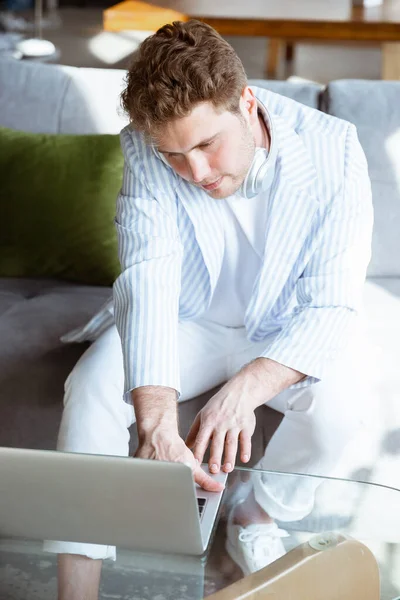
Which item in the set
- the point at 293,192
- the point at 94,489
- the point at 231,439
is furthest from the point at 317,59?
the point at 94,489

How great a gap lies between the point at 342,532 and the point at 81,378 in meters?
0.62


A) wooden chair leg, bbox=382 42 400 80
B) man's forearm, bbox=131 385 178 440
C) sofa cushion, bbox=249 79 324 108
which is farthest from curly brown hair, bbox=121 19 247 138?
wooden chair leg, bbox=382 42 400 80

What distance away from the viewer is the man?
147 centimetres

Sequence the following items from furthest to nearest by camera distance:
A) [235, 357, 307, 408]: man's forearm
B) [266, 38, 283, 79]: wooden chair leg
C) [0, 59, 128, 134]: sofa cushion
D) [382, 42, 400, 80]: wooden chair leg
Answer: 1. [266, 38, 283, 79]: wooden chair leg
2. [382, 42, 400, 80]: wooden chair leg
3. [0, 59, 128, 134]: sofa cushion
4. [235, 357, 307, 408]: man's forearm

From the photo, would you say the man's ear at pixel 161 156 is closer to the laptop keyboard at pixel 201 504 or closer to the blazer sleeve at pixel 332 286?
the blazer sleeve at pixel 332 286

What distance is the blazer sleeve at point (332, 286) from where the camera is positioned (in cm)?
159

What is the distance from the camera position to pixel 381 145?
2227 millimetres

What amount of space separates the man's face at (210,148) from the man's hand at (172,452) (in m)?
0.45

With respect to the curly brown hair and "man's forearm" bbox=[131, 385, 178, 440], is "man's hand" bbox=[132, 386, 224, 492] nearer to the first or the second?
"man's forearm" bbox=[131, 385, 178, 440]

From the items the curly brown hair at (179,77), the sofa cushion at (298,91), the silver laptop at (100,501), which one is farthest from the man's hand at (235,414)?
the sofa cushion at (298,91)

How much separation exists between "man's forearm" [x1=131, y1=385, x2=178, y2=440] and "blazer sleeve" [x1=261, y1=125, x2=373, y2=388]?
21cm

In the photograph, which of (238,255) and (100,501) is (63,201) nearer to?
(238,255)

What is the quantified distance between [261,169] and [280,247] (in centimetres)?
17

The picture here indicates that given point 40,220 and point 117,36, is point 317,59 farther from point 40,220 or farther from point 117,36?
point 40,220
